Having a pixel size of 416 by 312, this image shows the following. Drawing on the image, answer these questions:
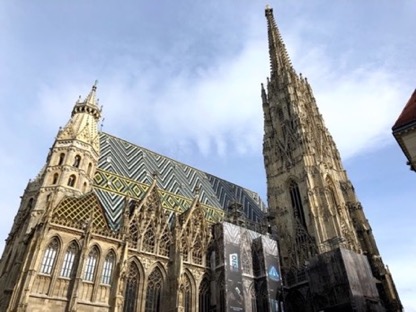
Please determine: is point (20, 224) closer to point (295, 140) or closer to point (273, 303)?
point (273, 303)

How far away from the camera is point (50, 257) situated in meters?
18.8

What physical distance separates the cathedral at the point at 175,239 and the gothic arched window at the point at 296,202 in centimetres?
12

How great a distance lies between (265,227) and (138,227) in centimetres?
1364

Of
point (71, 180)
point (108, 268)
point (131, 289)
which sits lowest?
point (131, 289)

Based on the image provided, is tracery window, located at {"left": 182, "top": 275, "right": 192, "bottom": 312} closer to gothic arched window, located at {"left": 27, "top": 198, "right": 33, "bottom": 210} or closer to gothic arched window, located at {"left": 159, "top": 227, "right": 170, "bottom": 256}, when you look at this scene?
gothic arched window, located at {"left": 159, "top": 227, "right": 170, "bottom": 256}

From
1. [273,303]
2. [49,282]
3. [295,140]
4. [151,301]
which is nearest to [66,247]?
[49,282]

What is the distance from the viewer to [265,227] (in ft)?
105

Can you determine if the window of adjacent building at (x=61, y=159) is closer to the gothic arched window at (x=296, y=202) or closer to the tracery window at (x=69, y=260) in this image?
the tracery window at (x=69, y=260)

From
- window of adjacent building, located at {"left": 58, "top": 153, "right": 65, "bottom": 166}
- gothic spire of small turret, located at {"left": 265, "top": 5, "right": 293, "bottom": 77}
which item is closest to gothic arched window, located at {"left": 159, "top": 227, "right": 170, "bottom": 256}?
window of adjacent building, located at {"left": 58, "top": 153, "right": 65, "bottom": 166}

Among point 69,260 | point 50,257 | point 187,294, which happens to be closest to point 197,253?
point 187,294

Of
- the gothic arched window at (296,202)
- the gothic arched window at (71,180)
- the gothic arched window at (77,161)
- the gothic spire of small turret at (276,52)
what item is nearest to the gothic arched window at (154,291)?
the gothic arched window at (71,180)

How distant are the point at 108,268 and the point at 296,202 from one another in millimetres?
19427

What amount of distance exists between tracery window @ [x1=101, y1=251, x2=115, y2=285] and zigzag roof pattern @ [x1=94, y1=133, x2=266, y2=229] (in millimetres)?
2844

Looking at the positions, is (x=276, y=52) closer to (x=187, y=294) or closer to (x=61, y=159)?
(x=61, y=159)
